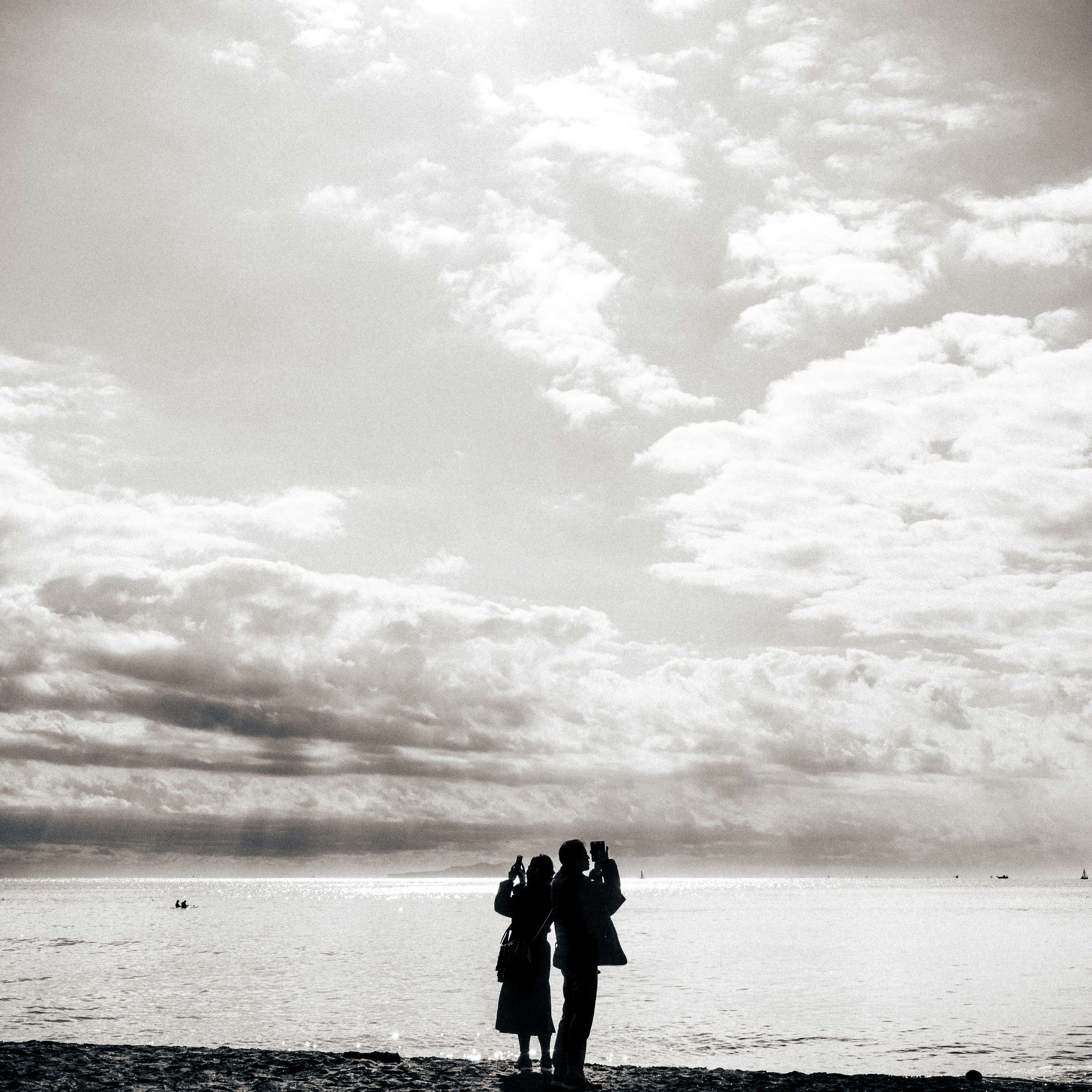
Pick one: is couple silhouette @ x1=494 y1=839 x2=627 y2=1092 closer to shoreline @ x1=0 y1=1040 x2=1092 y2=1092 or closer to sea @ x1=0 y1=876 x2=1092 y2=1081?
shoreline @ x1=0 y1=1040 x2=1092 y2=1092

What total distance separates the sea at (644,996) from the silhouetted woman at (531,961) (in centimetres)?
429

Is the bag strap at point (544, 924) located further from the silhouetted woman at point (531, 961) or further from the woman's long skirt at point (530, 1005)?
the woman's long skirt at point (530, 1005)

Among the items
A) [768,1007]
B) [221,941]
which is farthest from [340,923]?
[768,1007]

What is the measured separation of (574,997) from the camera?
41.9 feet

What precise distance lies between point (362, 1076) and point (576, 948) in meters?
4.15

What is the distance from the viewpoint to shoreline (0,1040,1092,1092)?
1360cm

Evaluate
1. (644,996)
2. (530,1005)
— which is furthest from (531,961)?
(644,996)

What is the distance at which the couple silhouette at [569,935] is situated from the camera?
12773 mm

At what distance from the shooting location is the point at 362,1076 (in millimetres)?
14438

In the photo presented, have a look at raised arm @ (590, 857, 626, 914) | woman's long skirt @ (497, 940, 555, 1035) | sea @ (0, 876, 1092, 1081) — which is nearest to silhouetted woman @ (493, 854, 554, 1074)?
woman's long skirt @ (497, 940, 555, 1035)

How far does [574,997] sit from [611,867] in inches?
65.3

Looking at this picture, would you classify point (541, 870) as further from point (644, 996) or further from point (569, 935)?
point (644, 996)

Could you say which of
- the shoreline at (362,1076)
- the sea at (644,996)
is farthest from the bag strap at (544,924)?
the sea at (644,996)

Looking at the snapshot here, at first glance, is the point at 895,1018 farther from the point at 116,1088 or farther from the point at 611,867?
the point at 116,1088
